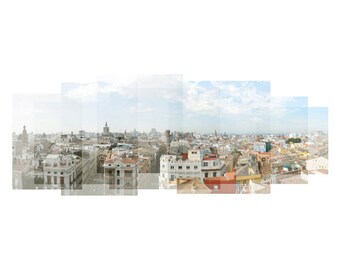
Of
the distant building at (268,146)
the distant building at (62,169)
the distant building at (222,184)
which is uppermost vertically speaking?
the distant building at (268,146)

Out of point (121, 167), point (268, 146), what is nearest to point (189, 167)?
point (121, 167)

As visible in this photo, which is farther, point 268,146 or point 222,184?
point 268,146

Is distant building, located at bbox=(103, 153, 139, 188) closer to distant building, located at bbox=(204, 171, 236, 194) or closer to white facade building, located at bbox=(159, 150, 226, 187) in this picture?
white facade building, located at bbox=(159, 150, 226, 187)

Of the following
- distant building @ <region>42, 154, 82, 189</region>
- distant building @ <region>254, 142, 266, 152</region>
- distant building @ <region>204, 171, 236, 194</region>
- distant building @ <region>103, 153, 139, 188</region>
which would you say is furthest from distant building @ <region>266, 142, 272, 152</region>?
distant building @ <region>42, 154, 82, 189</region>

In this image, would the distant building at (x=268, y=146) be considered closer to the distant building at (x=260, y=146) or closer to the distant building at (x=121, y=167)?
the distant building at (x=260, y=146)

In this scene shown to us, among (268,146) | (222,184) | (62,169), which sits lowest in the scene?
(222,184)

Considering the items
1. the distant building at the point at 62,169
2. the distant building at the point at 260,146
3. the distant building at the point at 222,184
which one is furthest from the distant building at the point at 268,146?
the distant building at the point at 62,169

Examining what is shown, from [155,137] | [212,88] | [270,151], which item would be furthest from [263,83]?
[155,137]

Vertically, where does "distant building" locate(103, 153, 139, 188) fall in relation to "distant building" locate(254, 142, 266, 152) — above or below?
below

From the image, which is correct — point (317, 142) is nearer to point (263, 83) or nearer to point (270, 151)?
point (270, 151)

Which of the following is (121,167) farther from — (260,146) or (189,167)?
(260,146)

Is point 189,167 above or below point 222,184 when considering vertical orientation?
above
